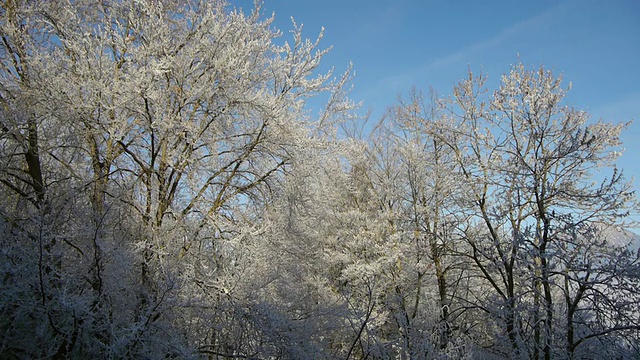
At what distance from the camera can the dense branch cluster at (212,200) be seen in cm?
451

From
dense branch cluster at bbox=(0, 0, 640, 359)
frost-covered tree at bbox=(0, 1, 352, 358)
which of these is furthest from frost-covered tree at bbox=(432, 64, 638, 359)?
frost-covered tree at bbox=(0, 1, 352, 358)

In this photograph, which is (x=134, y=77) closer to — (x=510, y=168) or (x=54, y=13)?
(x=54, y=13)

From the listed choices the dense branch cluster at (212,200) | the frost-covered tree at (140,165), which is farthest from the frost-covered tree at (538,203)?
the frost-covered tree at (140,165)

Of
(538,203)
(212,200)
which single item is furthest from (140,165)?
(538,203)

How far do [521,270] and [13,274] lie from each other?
262 inches

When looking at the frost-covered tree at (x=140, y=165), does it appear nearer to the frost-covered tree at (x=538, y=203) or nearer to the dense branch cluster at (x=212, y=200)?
the dense branch cluster at (x=212, y=200)

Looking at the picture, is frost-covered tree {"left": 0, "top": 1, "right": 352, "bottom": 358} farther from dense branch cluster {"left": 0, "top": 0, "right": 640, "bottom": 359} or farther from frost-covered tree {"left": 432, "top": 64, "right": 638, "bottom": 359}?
frost-covered tree {"left": 432, "top": 64, "right": 638, "bottom": 359}

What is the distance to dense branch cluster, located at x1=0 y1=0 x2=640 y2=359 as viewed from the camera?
451cm

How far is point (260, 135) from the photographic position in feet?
23.4

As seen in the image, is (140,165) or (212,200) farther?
(212,200)

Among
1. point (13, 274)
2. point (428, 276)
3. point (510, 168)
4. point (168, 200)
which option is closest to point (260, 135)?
point (168, 200)

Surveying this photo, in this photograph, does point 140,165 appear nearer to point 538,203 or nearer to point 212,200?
point 212,200

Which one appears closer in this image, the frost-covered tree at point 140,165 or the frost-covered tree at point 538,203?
the frost-covered tree at point 140,165

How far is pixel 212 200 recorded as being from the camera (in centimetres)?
711
